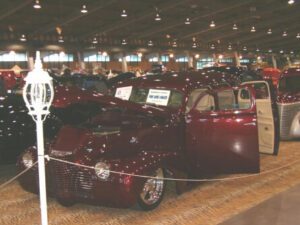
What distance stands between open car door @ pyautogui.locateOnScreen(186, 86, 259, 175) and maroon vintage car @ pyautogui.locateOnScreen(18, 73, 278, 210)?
1 cm

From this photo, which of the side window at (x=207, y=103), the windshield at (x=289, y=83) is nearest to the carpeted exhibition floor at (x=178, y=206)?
the side window at (x=207, y=103)

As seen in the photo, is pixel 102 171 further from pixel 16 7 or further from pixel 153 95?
pixel 16 7

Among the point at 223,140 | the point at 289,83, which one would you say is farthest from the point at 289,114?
the point at 223,140

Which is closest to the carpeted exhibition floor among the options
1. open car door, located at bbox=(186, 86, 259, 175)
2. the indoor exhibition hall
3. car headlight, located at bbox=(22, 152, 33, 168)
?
the indoor exhibition hall

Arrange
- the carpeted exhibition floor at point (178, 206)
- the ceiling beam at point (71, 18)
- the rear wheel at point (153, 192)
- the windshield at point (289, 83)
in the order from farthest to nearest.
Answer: the ceiling beam at point (71, 18)
the windshield at point (289, 83)
the rear wheel at point (153, 192)
the carpeted exhibition floor at point (178, 206)

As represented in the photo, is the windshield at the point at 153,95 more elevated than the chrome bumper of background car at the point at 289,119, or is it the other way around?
the windshield at the point at 153,95

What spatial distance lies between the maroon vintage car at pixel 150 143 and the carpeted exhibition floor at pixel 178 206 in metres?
0.24

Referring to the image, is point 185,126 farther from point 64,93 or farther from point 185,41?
point 185,41

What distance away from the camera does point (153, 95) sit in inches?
212

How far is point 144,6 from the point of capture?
27.6m

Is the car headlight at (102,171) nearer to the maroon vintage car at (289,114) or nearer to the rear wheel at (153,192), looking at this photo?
the rear wheel at (153,192)

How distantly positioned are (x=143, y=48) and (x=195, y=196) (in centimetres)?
3736

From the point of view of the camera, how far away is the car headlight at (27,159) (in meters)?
4.45

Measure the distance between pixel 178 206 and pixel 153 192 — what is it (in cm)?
39
